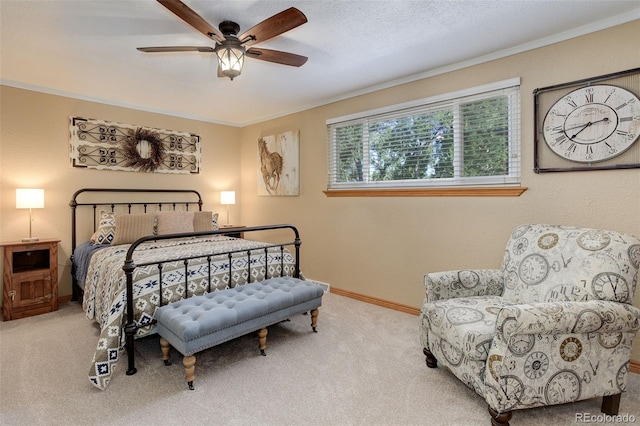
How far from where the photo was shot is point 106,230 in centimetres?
365

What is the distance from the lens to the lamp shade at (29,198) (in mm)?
3262

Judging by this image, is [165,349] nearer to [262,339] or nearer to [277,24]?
[262,339]

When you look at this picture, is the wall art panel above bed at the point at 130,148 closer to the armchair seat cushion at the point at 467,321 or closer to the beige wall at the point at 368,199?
the beige wall at the point at 368,199

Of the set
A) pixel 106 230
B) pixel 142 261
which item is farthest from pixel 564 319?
pixel 106 230

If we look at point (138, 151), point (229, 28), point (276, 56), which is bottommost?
point (138, 151)

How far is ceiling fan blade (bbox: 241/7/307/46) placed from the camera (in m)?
1.81

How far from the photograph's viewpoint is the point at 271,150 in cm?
482

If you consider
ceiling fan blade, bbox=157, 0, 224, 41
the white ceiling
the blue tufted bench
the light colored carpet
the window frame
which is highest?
the white ceiling

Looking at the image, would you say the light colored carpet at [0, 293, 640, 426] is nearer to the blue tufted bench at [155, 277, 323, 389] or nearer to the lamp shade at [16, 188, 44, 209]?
the blue tufted bench at [155, 277, 323, 389]

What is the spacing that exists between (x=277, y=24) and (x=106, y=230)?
305 centimetres

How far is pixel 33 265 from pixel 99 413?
2.56 metres

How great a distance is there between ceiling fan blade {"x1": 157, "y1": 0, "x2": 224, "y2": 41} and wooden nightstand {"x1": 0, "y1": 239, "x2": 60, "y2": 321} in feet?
9.40

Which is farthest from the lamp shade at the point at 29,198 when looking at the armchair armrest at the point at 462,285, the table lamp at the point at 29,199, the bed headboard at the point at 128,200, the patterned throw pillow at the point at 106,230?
the armchair armrest at the point at 462,285

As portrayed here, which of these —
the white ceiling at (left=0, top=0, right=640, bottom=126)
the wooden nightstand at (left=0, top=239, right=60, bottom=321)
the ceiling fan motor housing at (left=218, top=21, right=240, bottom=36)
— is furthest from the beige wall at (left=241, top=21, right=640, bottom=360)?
the wooden nightstand at (left=0, top=239, right=60, bottom=321)
